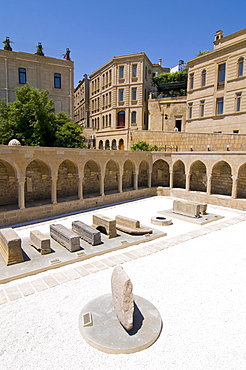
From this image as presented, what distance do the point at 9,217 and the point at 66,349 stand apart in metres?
9.72

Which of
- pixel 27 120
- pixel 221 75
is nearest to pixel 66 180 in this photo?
pixel 27 120

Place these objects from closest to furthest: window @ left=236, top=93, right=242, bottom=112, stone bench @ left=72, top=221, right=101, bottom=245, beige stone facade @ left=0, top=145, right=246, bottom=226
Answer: stone bench @ left=72, top=221, right=101, bottom=245 → beige stone facade @ left=0, top=145, right=246, bottom=226 → window @ left=236, top=93, right=242, bottom=112

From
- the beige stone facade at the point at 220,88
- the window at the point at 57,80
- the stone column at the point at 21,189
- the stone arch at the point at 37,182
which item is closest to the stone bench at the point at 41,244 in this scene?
the stone column at the point at 21,189

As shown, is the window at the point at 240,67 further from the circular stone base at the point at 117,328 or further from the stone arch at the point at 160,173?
the circular stone base at the point at 117,328

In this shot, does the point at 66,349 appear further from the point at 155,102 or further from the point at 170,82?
the point at 170,82

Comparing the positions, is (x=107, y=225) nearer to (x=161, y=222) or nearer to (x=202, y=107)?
(x=161, y=222)

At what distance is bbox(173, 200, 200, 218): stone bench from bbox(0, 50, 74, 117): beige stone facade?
19.3 metres

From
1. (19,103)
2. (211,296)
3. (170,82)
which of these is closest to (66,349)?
(211,296)

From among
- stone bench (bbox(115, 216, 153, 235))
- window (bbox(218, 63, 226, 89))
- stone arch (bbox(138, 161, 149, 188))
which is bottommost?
stone bench (bbox(115, 216, 153, 235))

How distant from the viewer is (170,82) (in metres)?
35.1

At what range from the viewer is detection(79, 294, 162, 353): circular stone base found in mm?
4969

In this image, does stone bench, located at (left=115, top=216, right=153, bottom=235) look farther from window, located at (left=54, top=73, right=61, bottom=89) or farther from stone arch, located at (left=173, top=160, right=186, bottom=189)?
window, located at (left=54, top=73, right=61, bottom=89)

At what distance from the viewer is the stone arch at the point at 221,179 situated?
1939 centimetres

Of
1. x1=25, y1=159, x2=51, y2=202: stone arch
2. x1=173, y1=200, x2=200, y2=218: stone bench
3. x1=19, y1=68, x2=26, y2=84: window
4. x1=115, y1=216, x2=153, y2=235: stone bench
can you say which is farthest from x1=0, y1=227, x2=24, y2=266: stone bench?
x1=19, y1=68, x2=26, y2=84: window
